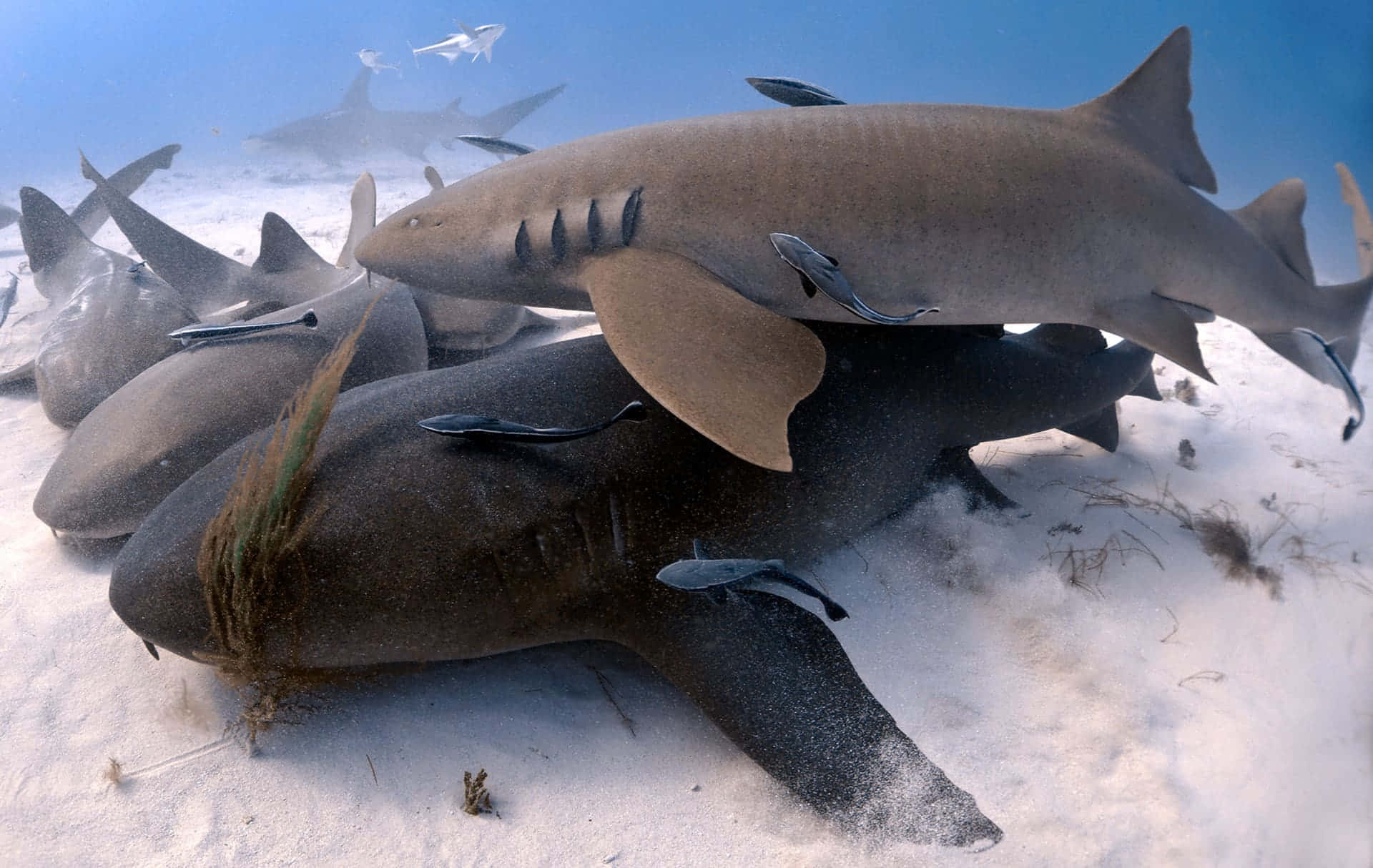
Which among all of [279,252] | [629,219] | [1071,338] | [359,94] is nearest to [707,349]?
Result: [629,219]

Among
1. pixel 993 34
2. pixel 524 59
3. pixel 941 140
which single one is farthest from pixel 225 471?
pixel 993 34

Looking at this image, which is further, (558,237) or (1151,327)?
(1151,327)

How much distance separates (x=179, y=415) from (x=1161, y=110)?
17.5 feet

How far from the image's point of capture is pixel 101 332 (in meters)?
4.46

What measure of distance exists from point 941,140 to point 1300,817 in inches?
122

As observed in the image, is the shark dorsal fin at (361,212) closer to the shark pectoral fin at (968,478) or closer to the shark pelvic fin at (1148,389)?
the shark pectoral fin at (968,478)

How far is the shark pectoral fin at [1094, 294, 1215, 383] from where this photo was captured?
3209 mm

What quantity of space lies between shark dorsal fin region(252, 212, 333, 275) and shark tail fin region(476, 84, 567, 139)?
49.5 ft

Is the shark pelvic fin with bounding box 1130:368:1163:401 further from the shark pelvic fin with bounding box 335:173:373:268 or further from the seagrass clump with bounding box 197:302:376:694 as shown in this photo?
the shark pelvic fin with bounding box 335:173:373:268

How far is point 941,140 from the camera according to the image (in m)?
3.01

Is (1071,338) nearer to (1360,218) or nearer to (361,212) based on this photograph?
(1360,218)

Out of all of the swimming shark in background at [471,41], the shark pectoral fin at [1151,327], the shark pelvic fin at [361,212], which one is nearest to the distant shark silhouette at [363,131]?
the swimming shark in background at [471,41]

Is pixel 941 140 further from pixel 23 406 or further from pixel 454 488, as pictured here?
pixel 23 406

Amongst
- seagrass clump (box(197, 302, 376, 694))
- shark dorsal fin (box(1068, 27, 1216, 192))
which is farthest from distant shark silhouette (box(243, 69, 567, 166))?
seagrass clump (box(197, 302, 376, 694))
